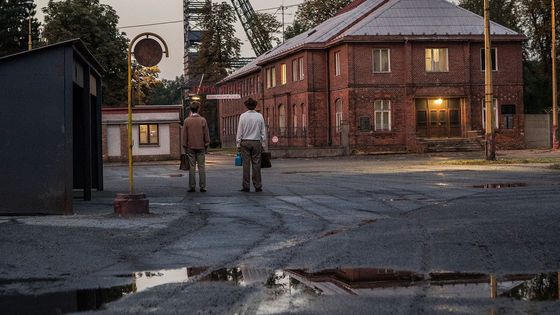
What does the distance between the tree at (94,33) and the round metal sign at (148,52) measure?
60.3m

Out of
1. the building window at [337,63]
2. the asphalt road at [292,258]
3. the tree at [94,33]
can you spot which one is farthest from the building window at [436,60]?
the asphalt road at [292,258]

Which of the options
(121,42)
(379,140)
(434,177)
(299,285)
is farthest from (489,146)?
(121,42)

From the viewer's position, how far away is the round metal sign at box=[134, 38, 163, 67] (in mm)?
13102

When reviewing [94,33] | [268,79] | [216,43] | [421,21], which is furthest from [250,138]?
[216,43]

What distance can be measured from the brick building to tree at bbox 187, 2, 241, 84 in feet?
136

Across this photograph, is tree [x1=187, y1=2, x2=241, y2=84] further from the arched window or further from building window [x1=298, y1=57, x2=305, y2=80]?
Result: building window [x1=298, y1=57, x2=305, y2=80]

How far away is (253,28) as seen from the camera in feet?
311

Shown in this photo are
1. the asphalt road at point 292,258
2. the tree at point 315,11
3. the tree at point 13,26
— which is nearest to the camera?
the asphalt road at point 292,258

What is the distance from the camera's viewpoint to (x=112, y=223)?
35.9 ft

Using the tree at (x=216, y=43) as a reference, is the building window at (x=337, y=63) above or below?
below

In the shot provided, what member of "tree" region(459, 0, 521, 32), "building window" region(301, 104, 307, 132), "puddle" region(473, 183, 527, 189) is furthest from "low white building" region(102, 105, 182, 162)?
"tree" region(459, 0, 521, 32)

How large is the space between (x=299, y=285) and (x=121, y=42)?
7203 centimetres

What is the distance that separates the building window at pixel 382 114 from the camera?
52.2m

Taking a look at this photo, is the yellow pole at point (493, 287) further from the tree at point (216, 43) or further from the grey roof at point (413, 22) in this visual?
the tree at point (216, 43)
